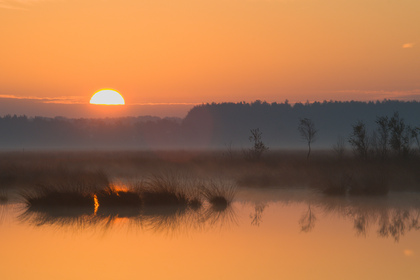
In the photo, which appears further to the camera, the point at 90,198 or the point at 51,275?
the point at 90,198

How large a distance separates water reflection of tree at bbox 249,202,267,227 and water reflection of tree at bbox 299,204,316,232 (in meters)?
0.92

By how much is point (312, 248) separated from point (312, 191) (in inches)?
351

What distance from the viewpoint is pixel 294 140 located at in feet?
506

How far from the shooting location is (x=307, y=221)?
12336 millimetres

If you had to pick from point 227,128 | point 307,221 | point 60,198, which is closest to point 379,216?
point 307,221

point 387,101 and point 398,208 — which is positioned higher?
point 387,101

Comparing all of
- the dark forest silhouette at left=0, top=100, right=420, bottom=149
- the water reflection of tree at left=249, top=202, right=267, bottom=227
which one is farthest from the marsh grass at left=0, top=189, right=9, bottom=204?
the dark forest silhouette at left=0, top=100, right=420, bottom=149

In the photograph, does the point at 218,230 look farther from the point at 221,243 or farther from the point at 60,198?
the point at 60,198

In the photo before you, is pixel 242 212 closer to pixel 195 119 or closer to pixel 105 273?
pixel 105 273

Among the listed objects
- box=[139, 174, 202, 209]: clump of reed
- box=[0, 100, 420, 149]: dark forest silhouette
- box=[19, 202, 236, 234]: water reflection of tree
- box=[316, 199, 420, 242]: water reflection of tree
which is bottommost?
box=[316, 199, 420, 242]: water reflection of tree

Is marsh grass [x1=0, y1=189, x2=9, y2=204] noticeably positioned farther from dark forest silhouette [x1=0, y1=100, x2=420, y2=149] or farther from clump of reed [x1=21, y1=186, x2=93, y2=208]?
dark forest silhouette [x1=0, y1=100, x2=420, y2=149]

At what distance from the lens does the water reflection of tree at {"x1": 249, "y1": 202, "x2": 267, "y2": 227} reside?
12148 mm

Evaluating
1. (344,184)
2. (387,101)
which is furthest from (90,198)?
(387,101)

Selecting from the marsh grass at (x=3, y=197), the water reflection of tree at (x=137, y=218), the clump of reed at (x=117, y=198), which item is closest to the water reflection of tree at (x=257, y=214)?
the water reflection of tree at (x=137, y=218)
